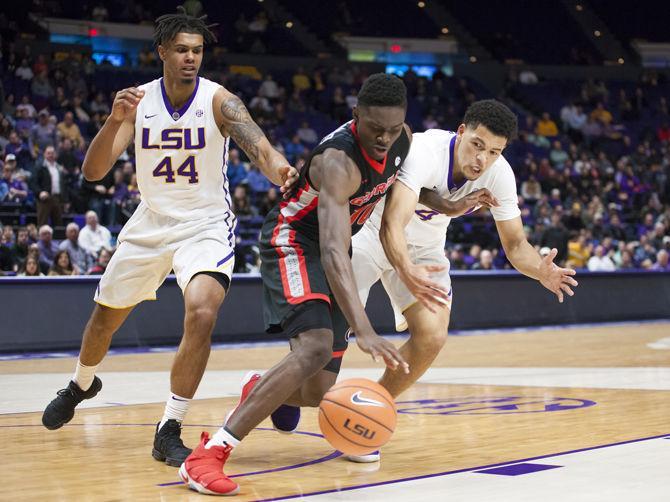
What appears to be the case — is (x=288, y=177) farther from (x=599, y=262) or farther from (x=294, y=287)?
(x=599, y=262)

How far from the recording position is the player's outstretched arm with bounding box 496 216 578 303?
5906 millimetres

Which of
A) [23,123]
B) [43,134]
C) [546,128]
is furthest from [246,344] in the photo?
[546,128]

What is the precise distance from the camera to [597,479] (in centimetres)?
471

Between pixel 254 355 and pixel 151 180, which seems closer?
pixel 151 180

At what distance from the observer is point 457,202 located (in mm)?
5941

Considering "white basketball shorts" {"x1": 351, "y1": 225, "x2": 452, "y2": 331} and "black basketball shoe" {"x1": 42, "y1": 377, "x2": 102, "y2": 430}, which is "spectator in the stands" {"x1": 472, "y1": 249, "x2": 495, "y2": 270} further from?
"black basketball shoe" {"x1": 42, "y1": 377, "x2": 102, "y2": 430}

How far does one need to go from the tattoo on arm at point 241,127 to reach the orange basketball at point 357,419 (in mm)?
1398

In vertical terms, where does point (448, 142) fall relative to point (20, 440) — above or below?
above

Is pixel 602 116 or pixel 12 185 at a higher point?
pixel 602 116

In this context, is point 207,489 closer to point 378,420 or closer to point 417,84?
point 378,420

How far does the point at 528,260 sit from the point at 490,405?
1742 mm

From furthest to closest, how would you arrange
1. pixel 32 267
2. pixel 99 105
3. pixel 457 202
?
pixel 99 105, pixel 32 267, pixel 457 202

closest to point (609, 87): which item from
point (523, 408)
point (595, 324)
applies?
point (595, 324)

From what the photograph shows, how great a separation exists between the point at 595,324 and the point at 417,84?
37.1ft
